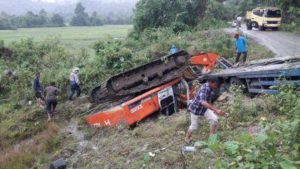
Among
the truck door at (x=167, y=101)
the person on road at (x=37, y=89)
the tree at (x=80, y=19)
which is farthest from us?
the tree at (x=80, y=19)

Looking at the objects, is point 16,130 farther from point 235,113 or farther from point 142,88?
point 235,113

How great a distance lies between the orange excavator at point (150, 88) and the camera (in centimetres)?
1192

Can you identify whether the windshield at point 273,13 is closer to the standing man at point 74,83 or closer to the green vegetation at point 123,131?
the green vegetation at point 123,131

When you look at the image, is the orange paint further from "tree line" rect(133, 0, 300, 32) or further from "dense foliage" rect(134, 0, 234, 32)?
"dense foliage" rect(134, 0, 234, 32)

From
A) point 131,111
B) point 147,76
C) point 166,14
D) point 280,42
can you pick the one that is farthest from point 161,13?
point 131,111

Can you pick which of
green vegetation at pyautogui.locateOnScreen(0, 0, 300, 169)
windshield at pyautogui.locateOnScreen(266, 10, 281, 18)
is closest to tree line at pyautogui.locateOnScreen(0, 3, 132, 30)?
windshield at pyautogui.locateOnScreen(266, 10, 281, 18)

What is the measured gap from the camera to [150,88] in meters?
13.0

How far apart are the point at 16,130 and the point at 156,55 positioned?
7694mm

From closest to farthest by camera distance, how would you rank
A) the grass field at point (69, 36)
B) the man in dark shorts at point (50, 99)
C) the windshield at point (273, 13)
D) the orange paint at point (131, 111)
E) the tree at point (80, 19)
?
the orange paint at point (131, 111) → the man in dark shorts at point (50, 99) → the windshield at point (273, 13) → the grass field at point (69, 36) → the tree at point (80, 19)

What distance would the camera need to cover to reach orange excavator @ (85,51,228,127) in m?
11.9

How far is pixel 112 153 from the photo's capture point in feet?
32.2

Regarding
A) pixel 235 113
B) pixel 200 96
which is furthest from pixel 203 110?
pixel 235 113

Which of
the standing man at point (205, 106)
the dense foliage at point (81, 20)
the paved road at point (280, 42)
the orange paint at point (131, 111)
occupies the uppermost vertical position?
the standing man at point (205, 106)

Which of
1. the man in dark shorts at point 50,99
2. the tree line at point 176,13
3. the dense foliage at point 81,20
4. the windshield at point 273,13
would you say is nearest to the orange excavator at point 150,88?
the man in dark shorts at point 50,99
